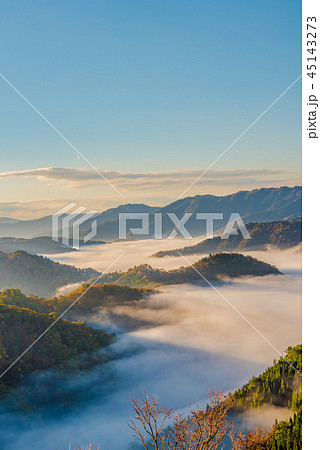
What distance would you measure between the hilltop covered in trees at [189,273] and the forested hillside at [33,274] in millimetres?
9596

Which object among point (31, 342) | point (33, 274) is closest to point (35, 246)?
point (33, 274)

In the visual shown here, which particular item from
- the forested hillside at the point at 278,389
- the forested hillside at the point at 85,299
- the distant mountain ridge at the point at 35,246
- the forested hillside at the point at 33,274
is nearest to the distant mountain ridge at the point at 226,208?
the distant mountain ridge at the point at 35,246

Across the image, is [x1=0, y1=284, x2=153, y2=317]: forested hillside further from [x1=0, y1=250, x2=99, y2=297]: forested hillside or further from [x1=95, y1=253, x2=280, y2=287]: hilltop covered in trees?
[x1=0, y1=250, x2=99, y2=297]: forested hillside

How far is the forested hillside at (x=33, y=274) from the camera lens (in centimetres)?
7838

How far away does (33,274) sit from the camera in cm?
8131

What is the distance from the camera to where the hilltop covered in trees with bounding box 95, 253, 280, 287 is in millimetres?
83312

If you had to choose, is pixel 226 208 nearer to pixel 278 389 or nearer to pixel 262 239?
pixel 262 239

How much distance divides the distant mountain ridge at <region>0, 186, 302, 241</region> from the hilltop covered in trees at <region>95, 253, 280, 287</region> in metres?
19.6
